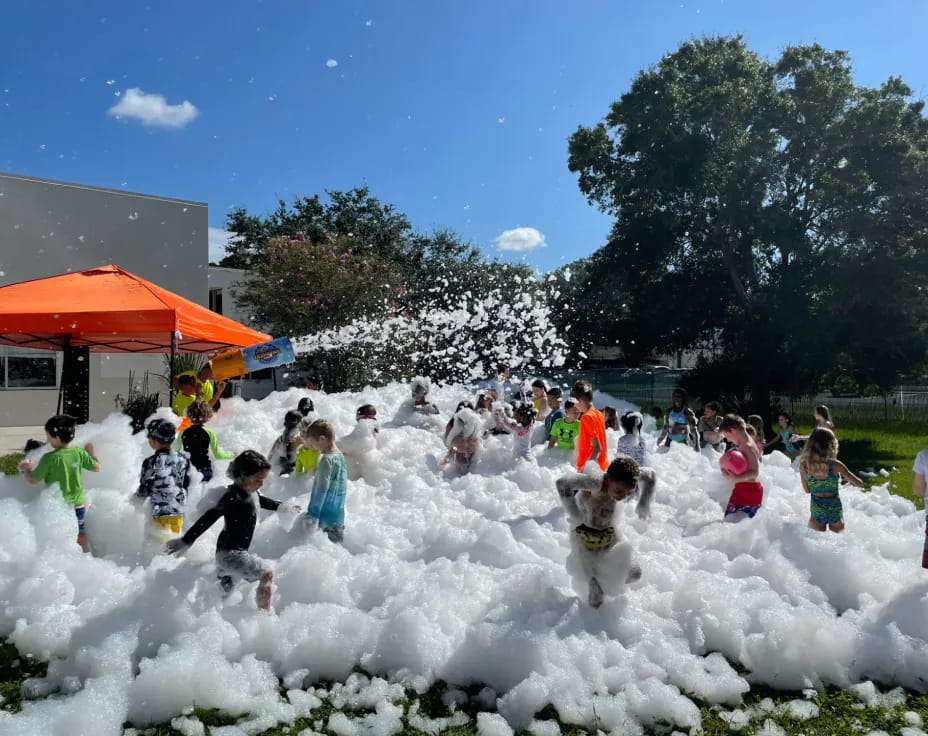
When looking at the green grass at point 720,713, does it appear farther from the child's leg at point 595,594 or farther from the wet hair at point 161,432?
the wet hair at point 161,432

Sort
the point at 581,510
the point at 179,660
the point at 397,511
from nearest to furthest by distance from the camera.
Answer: the point at 179,660
the point at 581,510
the point at 397,511

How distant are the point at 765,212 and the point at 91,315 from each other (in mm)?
19446

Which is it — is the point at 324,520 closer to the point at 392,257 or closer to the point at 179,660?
the point at 179,660

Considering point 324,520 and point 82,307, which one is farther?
point 82,307

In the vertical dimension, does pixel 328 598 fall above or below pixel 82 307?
below

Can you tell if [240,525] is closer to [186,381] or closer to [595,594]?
[595,594]

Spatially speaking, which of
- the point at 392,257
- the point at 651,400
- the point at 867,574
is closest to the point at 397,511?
Answer: the point at 867,574

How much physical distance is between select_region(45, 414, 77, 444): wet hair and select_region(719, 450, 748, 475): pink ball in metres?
5.71

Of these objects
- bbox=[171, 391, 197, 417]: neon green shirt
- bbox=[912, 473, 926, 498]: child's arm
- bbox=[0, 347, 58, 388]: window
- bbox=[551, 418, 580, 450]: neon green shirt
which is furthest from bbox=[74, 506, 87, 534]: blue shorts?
bbox=[0, 347, 58, 388]: window

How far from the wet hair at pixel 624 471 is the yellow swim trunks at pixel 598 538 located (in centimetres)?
37

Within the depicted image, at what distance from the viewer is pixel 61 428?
6129 mm

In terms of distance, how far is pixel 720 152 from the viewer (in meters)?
23.5

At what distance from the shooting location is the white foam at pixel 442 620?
4320 mm

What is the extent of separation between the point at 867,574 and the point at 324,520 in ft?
14.2
